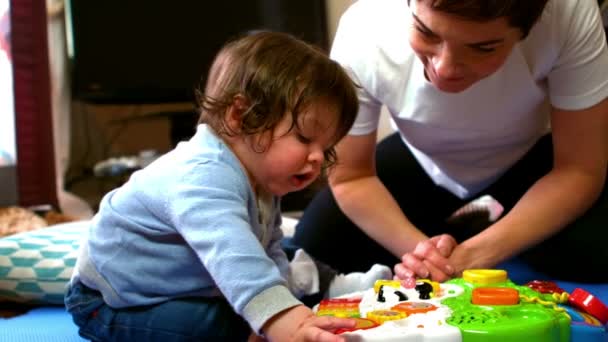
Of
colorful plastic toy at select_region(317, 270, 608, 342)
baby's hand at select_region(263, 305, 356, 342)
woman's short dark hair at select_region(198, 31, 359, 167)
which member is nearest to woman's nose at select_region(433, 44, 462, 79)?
woman's short dark hair at select_region(198, 31, 359, 167)

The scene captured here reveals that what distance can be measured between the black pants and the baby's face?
450mm

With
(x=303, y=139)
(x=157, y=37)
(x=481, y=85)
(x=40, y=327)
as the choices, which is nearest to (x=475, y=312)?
(x=303, y=139)

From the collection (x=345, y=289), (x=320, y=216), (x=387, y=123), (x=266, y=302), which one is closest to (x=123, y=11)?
(x=387, y=123)

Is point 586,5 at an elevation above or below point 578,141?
above

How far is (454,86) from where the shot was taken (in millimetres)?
936

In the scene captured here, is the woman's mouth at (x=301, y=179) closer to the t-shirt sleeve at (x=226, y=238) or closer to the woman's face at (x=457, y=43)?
the t-shirt sleeve at (x=226, y=238)

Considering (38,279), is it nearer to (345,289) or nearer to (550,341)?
(345,289)

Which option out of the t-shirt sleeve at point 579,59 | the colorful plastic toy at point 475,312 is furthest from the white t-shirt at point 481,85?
the colorful plastic toy at point 475,312

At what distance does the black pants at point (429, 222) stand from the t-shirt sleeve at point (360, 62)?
21 centimetres

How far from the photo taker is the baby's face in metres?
0.78

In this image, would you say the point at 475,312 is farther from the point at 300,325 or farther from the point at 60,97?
the point at 60,97

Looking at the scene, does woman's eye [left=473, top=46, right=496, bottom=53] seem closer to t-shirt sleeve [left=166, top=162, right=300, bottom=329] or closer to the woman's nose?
the woman's nose

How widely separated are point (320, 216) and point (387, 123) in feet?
3.03

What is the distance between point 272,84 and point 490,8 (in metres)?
0.25
